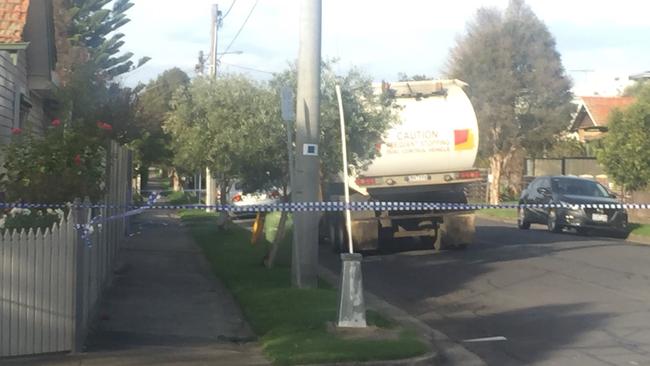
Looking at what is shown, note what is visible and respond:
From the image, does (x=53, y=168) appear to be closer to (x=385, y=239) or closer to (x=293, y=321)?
(x=293, y=321)

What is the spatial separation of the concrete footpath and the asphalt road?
252 cm

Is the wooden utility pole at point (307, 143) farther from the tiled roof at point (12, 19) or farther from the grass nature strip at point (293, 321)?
the tiled roof at point (12, 19)

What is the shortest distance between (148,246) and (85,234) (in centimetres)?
1252

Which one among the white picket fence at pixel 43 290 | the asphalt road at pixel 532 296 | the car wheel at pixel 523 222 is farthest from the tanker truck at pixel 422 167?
the white picket fence at pixel 43 290

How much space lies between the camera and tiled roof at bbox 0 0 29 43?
1284 centimetres

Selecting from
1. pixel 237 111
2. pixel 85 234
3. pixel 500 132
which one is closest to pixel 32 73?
pixel 237 111

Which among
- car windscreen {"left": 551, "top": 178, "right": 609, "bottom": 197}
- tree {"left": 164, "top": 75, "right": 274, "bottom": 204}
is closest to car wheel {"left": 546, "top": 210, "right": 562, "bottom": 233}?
car windscreen {"left": 551, "top": 178, "right": 609, "bottom": 197}

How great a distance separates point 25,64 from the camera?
54.6ft

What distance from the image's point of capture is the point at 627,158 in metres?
28.5

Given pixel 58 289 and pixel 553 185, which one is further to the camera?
pixel 553 185

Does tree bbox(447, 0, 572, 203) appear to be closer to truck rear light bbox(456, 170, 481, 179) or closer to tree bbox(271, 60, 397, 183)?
truck rear light bbox(456, 170, 481, 179)

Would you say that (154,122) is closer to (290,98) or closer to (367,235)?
(367,235)

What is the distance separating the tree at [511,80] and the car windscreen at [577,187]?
2147 centimetres

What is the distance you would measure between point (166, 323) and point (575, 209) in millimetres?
16281
